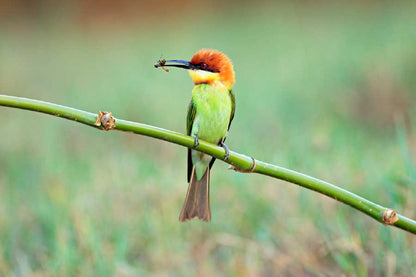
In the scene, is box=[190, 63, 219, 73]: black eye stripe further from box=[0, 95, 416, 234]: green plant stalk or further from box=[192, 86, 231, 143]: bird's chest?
box=[0, 95, 416, 234]: green plant stalk

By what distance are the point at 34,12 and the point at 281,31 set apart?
431cm

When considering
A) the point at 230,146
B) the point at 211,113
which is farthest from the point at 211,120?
the point at 230,146

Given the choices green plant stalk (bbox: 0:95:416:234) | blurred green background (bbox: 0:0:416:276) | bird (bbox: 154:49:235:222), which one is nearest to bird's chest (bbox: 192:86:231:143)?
bird (bbox: 154:49:235:222)

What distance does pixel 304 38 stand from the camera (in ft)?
22.5

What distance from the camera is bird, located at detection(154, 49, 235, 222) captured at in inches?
78.7

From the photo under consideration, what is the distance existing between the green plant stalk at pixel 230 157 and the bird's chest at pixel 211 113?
0.90 metres

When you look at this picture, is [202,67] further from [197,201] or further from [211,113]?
[197,201]

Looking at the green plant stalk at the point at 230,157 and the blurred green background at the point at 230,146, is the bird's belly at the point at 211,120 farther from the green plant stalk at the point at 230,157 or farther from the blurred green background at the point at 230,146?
the green plant stalk at the point at 230,157

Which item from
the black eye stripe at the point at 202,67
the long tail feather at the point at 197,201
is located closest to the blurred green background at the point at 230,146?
the long tail feather at the point at 197,201

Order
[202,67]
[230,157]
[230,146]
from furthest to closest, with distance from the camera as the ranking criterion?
[230,146], [202,67], [230,157]

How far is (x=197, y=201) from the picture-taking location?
82.4 inches

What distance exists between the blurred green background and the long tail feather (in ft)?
1.65

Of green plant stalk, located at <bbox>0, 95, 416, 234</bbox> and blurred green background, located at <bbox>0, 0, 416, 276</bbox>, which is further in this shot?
blurred green background, located at <bbox>0, 0, 416, 276</bbox>

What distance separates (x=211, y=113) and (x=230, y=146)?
211 cm
